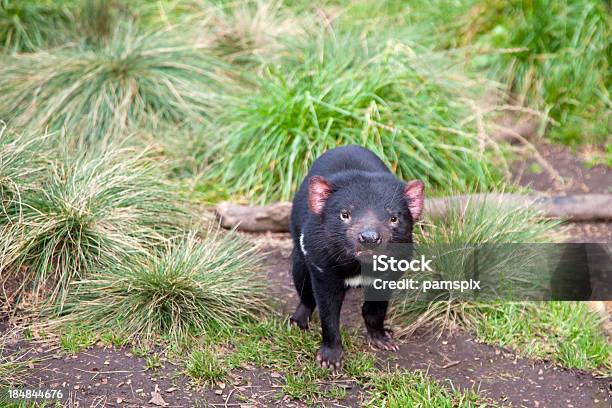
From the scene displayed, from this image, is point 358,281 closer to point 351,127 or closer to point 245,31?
point 351,127

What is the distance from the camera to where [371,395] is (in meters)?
3.24

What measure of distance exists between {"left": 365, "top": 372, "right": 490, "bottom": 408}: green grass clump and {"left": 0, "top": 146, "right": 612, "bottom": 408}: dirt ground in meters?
0.08

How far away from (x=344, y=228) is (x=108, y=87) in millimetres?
2749

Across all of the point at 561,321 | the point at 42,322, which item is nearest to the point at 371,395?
the point at 561,321

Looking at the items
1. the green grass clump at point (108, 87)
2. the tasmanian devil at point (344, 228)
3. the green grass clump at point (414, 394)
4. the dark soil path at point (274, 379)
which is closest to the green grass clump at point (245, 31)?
the green grass clump at point (108, 87)

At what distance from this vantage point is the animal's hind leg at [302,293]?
3650mm

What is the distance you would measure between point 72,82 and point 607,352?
3642 millimetres

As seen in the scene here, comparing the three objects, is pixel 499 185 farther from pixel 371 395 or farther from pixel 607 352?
pixel 371 395

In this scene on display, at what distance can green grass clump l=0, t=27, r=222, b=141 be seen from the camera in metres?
5.18

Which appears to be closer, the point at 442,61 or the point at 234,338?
the point at 234,338

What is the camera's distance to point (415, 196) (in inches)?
127

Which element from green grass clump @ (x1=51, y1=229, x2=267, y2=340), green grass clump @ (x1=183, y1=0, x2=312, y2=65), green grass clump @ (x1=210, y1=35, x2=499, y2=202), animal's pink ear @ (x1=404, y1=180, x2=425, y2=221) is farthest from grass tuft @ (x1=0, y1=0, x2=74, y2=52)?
animal's pink ear @ (x1=404, y1=180, x2=425, y2=221)

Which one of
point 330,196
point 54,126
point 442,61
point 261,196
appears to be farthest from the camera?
point 442,61

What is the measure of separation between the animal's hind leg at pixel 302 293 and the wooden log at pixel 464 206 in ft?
2.26
